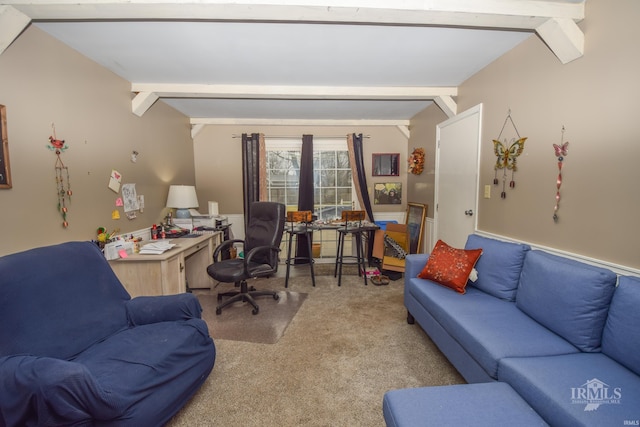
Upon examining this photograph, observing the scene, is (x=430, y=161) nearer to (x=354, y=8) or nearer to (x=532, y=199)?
(x=532, y=199)

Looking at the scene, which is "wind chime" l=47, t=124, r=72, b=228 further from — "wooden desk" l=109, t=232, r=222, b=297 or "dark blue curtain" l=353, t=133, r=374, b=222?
"dark blue curtain" l=353, t=133, r=374, b=222

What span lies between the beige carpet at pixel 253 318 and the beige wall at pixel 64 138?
1.30 meters

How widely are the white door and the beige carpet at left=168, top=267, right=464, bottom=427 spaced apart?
1229 millimetres

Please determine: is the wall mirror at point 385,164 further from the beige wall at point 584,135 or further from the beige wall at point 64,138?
the beige wall at point 64,138

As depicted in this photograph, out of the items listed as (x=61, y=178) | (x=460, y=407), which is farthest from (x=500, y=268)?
(x=61, y=178)

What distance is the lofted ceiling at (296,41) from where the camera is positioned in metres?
1.68

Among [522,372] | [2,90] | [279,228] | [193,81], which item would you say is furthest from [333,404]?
[193,81]

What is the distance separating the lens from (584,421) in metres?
0.95

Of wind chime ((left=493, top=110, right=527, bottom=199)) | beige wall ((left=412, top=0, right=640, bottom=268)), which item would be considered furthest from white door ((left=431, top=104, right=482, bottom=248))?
beige wall ((left=412, top=0, right=640, bottom=268))

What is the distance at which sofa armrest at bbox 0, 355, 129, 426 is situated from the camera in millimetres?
1008

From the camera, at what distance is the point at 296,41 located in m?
2.17

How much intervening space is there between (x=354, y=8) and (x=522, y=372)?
2153 mm

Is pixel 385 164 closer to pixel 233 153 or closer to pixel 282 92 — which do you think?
pixel 282 92

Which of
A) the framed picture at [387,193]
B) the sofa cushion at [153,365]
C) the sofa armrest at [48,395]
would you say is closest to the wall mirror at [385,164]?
the framed picture at [387,193]
